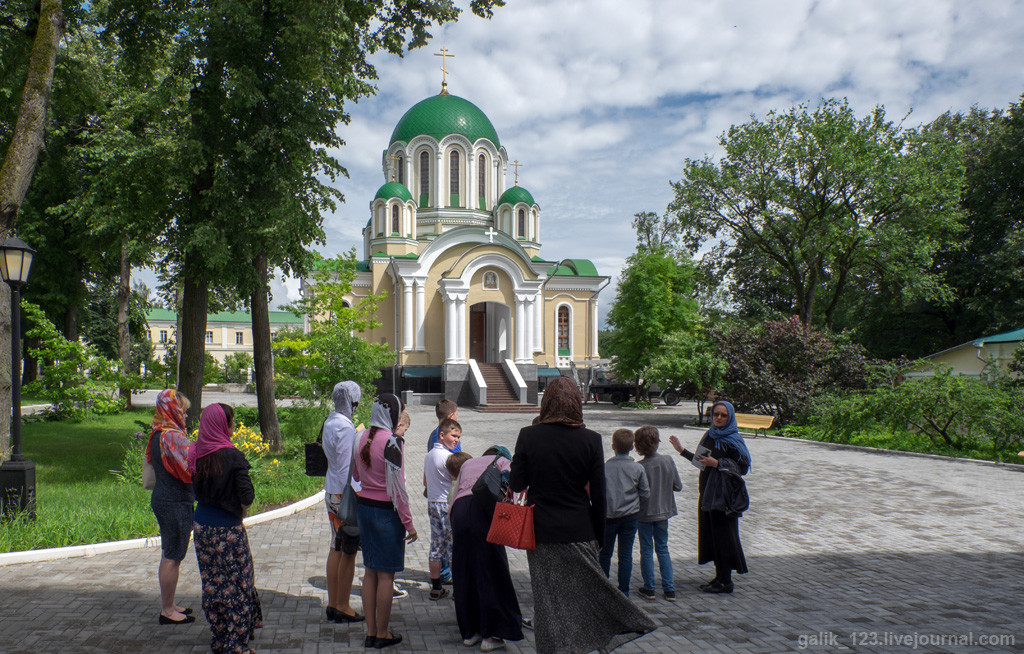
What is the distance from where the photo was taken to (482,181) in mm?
40156

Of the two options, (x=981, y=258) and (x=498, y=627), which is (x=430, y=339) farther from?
(x=498, y=627)

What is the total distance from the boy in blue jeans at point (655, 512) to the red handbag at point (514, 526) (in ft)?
6.04

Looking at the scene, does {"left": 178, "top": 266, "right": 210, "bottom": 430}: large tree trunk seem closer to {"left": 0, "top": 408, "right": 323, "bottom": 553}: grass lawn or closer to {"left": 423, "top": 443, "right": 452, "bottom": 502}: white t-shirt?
{"left": 0, "top": 408, "right": 323, "bottom": 553}: grass lawn

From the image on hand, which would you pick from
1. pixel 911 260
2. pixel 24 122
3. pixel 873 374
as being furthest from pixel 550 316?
pixel 24 122

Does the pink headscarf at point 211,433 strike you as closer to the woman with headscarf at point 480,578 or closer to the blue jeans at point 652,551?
the woman with headscarf at point 480,578

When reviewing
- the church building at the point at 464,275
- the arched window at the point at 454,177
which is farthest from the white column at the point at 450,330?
the arched window at the point at 454,177

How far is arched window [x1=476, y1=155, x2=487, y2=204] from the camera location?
3981 centimetres

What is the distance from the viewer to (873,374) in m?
17.1

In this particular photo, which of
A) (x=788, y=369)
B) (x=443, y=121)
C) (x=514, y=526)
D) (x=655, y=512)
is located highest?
(x=443, y=121)

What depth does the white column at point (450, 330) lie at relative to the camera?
104 feet

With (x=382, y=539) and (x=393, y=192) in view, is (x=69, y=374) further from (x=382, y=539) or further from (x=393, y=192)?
Answer: (x=393, y=192)

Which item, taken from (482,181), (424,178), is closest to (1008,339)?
(482,181)

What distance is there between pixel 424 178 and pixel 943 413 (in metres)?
30.4

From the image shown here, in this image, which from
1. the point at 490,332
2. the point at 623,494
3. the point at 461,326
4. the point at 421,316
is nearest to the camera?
the point at 623,494
